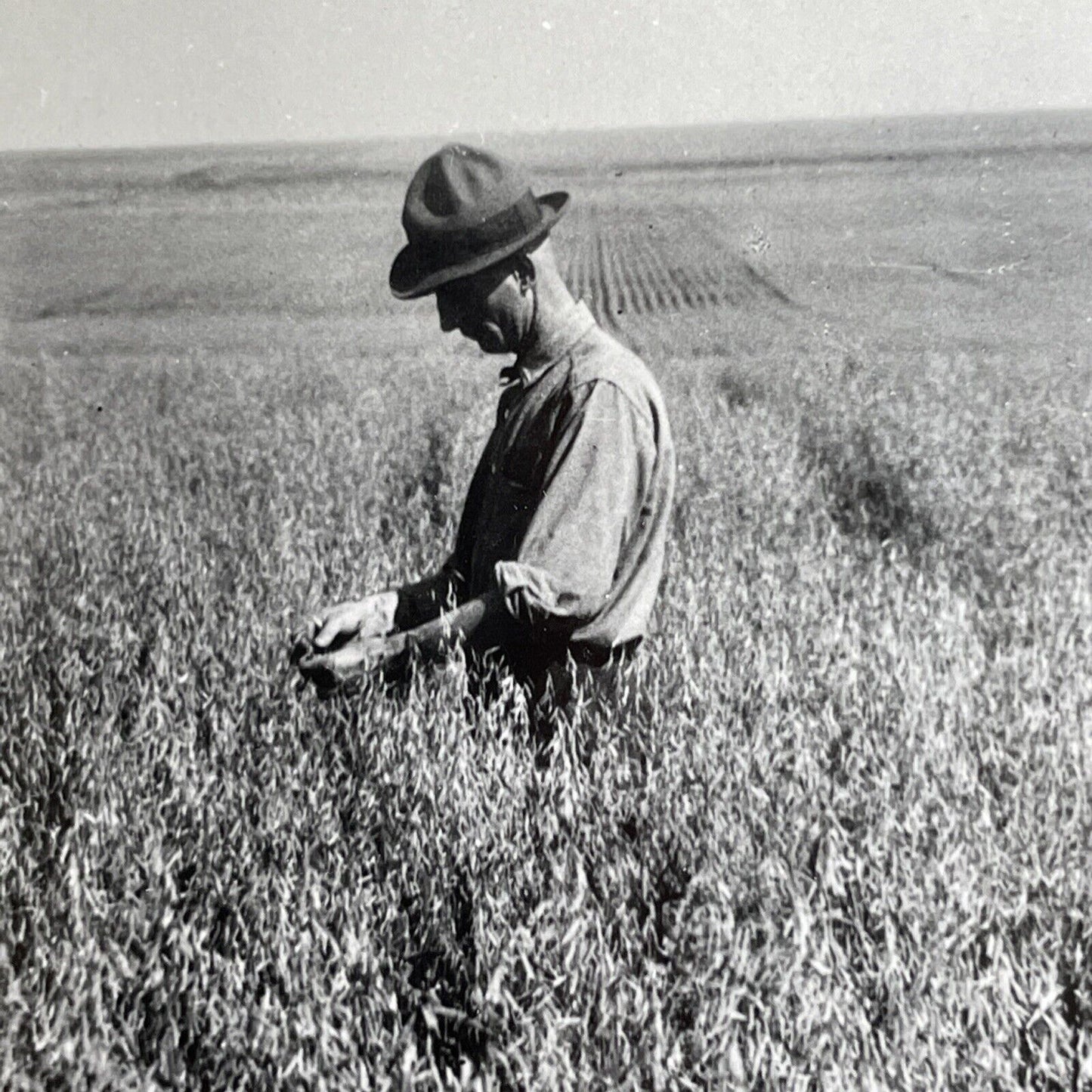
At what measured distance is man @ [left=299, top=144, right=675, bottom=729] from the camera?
1.89 metres

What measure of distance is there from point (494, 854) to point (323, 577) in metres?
1.74

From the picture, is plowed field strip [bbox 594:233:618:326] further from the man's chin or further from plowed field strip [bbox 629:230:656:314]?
the man's chin

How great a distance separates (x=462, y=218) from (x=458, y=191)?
0.19 feet

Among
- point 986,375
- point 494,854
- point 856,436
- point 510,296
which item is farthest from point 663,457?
point 986,375

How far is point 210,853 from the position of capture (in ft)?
5.67

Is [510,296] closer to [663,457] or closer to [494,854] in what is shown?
[663,457]

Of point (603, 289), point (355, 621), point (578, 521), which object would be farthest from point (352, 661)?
point (603, 289)

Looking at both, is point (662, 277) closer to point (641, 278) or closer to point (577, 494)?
point (641, 278)

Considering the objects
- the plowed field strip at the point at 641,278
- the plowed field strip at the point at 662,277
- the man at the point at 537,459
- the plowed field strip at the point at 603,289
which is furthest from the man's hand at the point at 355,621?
the plowed field strip at the point at 662,277

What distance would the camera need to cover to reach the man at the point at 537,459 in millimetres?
1888

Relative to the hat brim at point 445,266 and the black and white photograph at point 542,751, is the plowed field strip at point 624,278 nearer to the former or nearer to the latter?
the black and white photograph at point 542,751

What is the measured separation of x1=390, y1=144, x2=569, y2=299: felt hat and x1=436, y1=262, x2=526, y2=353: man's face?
0.13 ft

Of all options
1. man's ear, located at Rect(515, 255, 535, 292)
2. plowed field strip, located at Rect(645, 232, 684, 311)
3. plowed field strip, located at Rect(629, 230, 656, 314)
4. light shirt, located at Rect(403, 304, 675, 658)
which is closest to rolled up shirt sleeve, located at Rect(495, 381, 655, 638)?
light shirt, located at Rect(403, 304, 675, 658)

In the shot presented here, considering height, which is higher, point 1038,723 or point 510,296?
point 510,296
